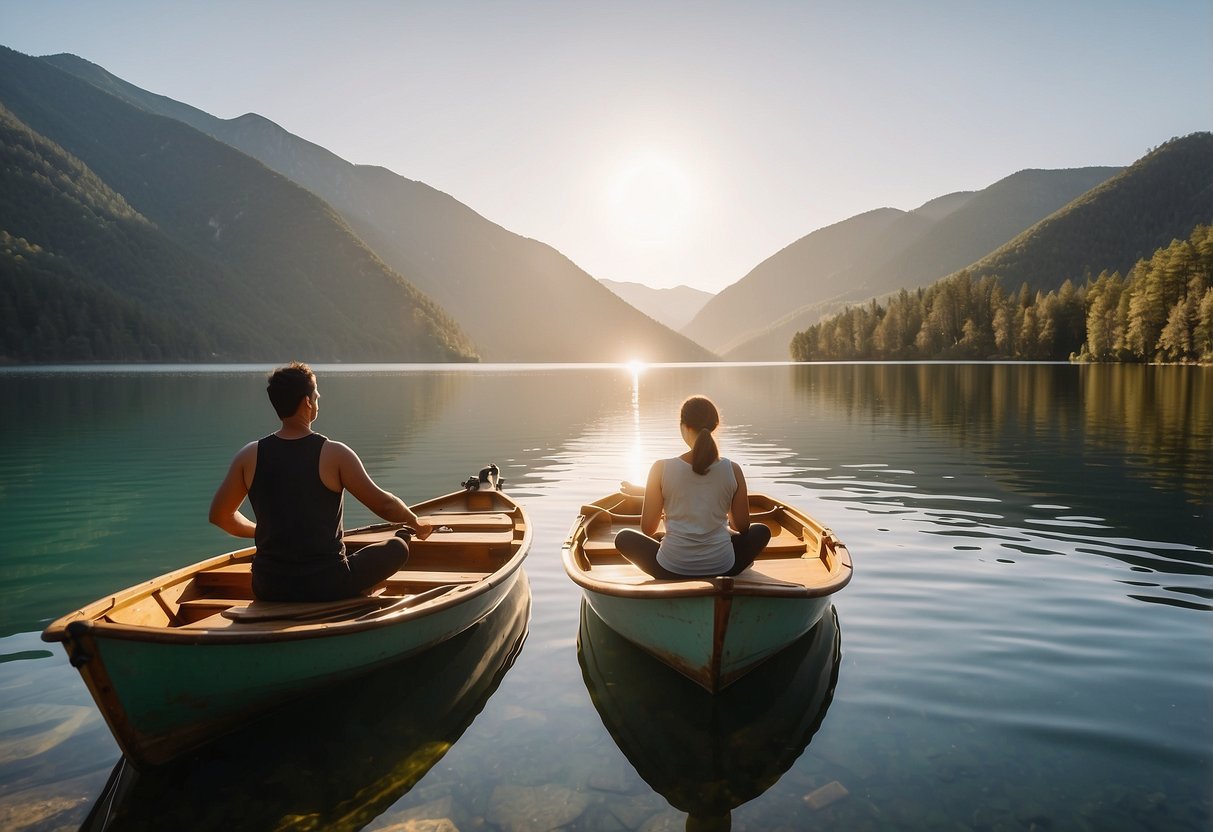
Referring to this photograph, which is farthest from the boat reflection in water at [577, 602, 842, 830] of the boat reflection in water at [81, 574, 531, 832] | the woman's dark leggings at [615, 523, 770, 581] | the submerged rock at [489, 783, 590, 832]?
the boat reflection in water at [81, 574, 531, 832]

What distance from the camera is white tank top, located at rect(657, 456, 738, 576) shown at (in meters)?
7.56

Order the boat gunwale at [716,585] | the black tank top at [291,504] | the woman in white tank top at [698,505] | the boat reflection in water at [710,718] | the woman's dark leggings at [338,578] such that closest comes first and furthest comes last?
the boat reflection in water at [710,718] < the boat gunwale at [716,585] < the black tank top at [291,504] < the woman's dark leggings at [338,578] < the woman in white tank top at [698,505]

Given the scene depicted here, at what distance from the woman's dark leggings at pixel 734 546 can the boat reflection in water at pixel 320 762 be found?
2.22 metres

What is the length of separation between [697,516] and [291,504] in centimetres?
425

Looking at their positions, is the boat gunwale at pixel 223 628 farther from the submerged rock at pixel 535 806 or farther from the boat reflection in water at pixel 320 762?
the submerged rock at pixel 535 806

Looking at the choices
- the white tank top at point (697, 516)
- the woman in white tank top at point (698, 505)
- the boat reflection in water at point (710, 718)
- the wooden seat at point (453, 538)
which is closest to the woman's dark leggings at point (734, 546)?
the woman in white tank top at point (698, 505)

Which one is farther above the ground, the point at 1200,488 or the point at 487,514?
the point at 487,514

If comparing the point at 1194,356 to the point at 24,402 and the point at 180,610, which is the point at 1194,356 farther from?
the point at 24,402

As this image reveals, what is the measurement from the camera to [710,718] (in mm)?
7113

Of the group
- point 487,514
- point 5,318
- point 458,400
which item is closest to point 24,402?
point 458,400

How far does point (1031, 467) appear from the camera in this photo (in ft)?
73.4

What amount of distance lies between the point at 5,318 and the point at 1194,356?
185 meters

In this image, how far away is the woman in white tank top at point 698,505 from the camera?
24.5 ft

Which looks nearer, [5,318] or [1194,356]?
[1194,356]
